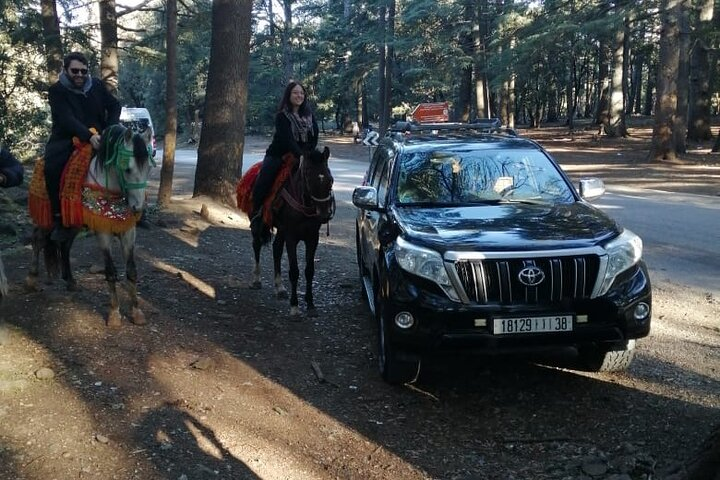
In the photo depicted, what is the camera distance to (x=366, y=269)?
754 cm

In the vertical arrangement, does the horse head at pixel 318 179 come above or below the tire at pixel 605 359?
above

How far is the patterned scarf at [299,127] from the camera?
26.3 ft

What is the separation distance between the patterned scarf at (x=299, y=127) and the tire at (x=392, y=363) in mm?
2983

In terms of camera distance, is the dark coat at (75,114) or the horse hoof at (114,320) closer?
the horse hoof at (114,320)

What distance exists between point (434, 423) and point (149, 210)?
8636mm

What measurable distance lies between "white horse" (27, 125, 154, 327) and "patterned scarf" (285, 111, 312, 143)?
1.88 meters

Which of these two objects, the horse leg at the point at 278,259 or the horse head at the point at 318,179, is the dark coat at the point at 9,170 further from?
the horse leg at the point at 278,259

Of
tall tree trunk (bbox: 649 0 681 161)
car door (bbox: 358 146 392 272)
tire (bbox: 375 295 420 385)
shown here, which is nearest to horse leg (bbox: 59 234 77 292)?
car door (bbox: 358 146 392 272)

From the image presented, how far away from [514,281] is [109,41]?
13.1 m

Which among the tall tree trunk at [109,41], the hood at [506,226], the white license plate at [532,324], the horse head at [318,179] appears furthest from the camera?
the tall tree trunk at [109,41]

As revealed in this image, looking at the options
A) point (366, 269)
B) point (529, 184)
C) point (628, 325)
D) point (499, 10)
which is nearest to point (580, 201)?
point (529, 184)

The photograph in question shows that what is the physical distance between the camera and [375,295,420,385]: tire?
541 centimetres

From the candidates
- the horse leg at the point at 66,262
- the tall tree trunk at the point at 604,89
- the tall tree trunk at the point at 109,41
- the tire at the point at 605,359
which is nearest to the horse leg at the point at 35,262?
the horse leg at the point at 66,262

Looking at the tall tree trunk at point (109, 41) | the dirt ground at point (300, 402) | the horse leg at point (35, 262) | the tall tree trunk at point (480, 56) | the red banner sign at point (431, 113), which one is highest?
the tall tree trunk at point (480, 56)
